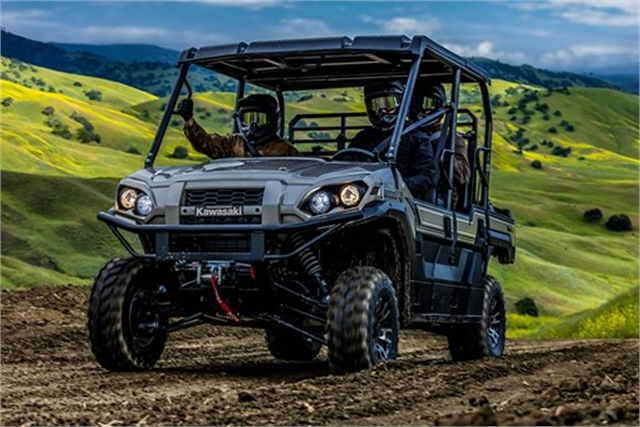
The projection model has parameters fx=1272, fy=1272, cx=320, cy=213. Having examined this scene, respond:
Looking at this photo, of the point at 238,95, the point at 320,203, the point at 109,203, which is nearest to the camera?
the point at 320,203

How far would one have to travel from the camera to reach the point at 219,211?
31.8 feet

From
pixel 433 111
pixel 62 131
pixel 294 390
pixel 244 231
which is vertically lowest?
pixel 62 131

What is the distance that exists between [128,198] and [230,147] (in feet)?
6.60

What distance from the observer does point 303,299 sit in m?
9.81

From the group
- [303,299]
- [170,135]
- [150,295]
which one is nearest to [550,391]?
[303,299]

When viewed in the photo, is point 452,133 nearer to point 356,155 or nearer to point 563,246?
point 356,155

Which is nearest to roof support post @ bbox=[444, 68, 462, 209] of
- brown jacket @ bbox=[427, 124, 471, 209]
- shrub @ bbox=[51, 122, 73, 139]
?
brown jacket @ bbox=[427, 124, 471, 209]

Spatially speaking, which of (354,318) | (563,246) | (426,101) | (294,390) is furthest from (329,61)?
(563,246)

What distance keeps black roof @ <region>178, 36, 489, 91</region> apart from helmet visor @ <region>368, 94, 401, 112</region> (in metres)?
0.39

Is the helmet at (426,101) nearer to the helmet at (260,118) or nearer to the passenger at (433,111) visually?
the passenger at (433,111)

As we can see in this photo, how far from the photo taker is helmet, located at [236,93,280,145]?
39.6ft

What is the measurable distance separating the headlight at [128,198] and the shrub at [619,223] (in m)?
134

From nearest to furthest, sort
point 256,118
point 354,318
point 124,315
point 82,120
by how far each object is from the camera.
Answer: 1. point 354,318
2. point 124,315
3. point 256,118
4. point 82,120

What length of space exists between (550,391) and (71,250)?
1226 inches
